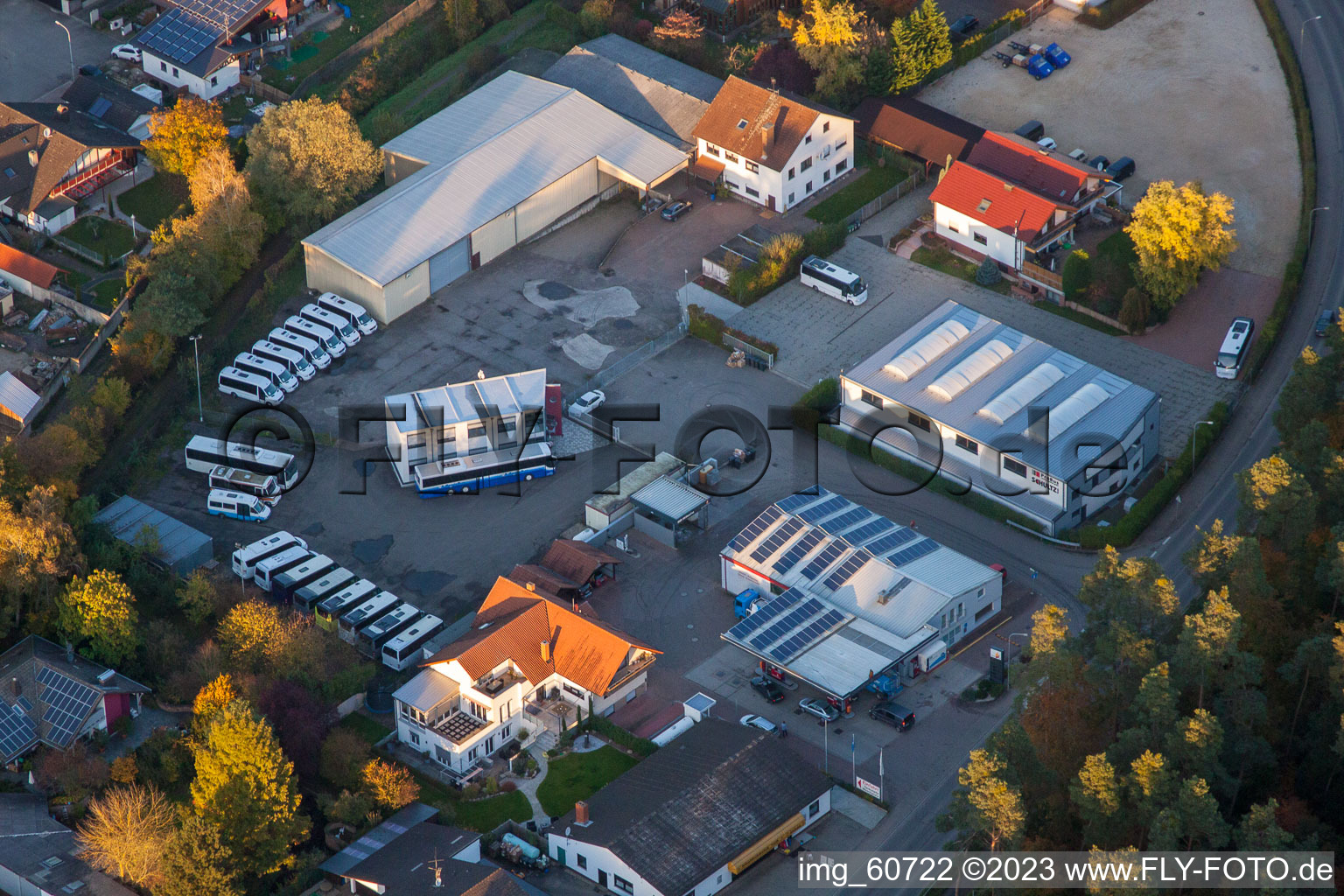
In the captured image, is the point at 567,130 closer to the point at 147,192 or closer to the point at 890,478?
the point at 147,192

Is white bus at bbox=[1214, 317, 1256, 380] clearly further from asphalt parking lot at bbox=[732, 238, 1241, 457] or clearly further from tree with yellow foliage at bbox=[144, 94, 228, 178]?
tree with yellow foliage at bbox=[144, 94, 228, 178]

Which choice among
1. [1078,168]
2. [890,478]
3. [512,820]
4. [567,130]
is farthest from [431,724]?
[1078,168]

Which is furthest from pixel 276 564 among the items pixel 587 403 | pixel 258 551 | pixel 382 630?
pixel 587 403

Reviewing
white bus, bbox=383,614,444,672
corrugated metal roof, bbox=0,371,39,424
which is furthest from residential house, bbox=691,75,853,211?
corrugated metal roof, bbox=0,371,39,424

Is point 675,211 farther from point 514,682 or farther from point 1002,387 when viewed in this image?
point 514,682

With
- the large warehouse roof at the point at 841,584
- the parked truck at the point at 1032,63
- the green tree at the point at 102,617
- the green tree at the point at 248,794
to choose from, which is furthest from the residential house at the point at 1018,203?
the green tree at the point at 248,794
